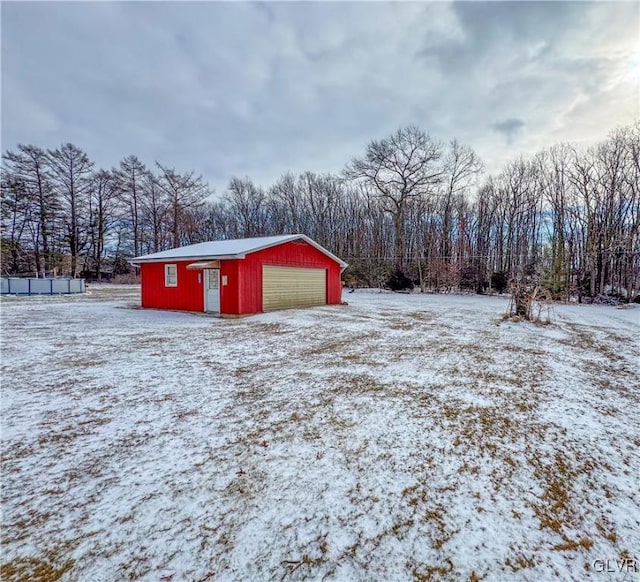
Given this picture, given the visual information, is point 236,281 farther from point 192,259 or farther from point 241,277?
point 192,259

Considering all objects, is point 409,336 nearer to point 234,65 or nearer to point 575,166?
point 234,65

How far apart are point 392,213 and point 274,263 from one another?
15.7m

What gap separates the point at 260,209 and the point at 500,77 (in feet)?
85.7

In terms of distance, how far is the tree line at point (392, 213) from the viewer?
17234mm

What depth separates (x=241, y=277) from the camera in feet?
33.7

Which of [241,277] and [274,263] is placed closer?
[241,277]

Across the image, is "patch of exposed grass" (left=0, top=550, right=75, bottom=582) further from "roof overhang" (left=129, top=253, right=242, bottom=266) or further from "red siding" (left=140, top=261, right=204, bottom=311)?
"red siding" (left=140, top=261, right=204, bottom=311)

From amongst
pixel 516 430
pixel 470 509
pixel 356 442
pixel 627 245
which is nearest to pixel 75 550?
pixel 356 442

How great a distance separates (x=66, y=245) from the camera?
29703 mm

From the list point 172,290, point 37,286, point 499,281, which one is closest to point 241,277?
point 172,290

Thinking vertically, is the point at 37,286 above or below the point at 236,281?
below

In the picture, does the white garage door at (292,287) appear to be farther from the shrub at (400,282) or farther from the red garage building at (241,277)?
the shrub at (400,282)

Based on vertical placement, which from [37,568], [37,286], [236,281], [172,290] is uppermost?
[236,281]

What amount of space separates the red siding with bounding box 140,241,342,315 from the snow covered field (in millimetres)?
5228
